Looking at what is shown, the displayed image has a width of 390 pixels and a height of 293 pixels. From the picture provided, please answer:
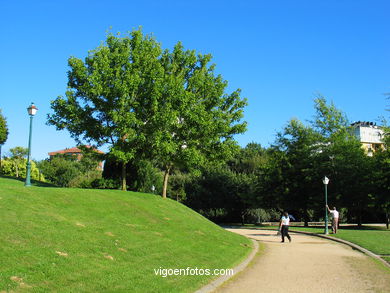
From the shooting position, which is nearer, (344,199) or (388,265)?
(388,265)

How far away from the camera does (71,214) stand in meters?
13.0

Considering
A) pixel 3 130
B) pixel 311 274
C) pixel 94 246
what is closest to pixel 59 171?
pixel 3 130

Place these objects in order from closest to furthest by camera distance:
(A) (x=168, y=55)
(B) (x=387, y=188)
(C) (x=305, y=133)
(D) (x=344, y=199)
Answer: (A) (x=168, y=55), (B) (x=387, y=188), (D) (x=344, y=199), (C) (x=305, y=133)

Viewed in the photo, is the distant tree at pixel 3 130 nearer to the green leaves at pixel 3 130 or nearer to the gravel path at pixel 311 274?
the green leaves at pixel 3 130

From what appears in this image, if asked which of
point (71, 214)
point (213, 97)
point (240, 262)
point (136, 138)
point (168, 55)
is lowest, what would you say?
point (240, 262)

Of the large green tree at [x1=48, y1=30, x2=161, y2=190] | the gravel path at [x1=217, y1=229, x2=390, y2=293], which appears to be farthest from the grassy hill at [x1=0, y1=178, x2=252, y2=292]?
the large green tree at [x1=48, y1=30, x2=161, y2=190]

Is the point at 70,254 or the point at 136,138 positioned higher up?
the point at 136,138

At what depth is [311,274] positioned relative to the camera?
1124cm

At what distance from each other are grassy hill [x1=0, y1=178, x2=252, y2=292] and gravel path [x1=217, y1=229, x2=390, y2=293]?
3.17 feet

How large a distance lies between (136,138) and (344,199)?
24078 mm

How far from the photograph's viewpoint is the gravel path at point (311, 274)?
30.6 ft

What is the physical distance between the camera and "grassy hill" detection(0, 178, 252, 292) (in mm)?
7523

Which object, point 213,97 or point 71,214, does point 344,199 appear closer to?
point 213,97

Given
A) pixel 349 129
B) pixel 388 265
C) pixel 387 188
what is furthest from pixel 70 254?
pixel 349 129
